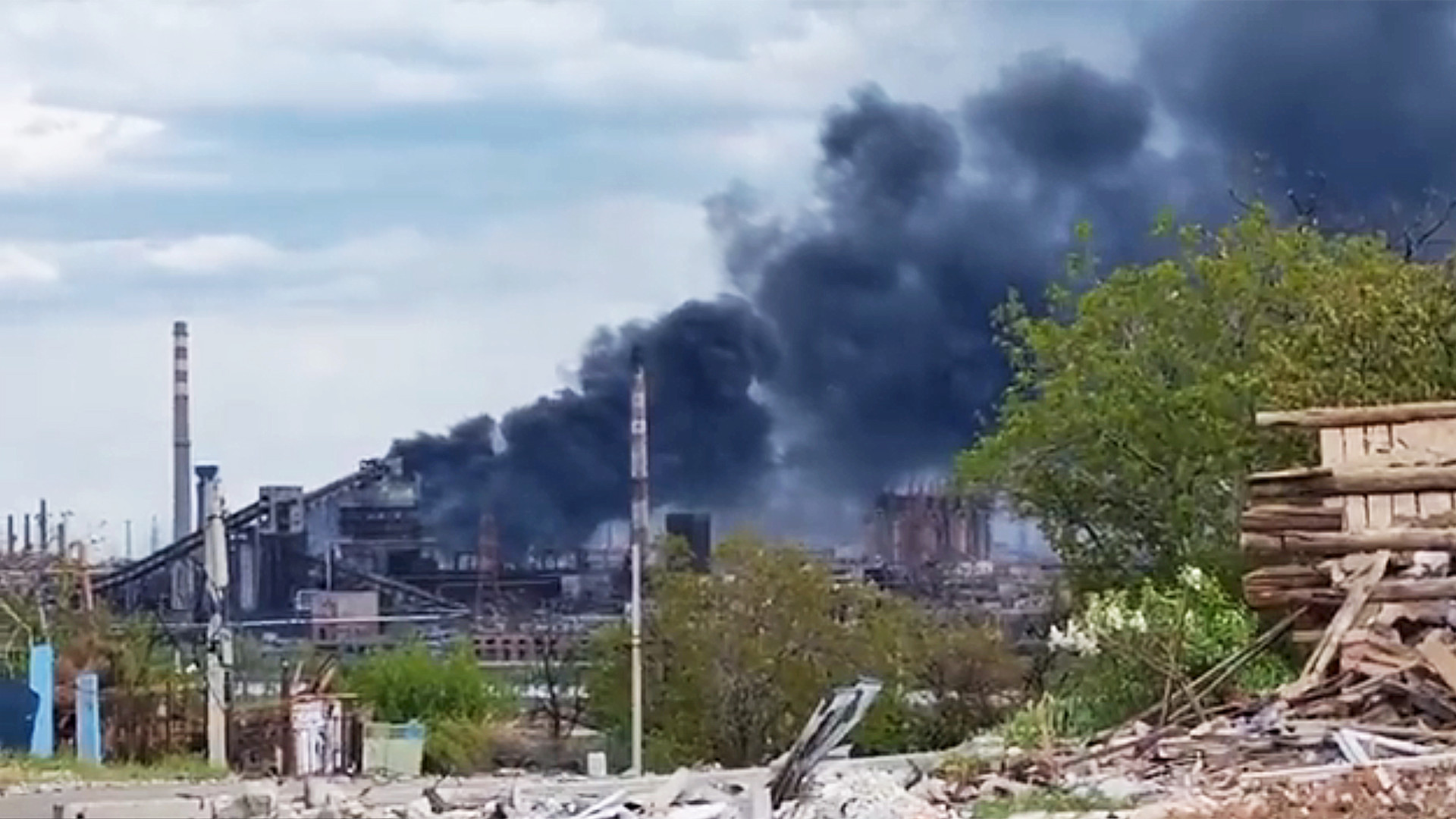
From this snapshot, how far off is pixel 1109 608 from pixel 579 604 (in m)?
37.1

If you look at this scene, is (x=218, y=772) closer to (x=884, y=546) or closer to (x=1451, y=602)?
(x=1451, y=602)

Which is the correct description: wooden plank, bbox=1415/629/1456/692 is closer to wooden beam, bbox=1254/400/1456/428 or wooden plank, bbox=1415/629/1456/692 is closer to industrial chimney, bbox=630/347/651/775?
wooden beam, bbox=1254/400/1456/428

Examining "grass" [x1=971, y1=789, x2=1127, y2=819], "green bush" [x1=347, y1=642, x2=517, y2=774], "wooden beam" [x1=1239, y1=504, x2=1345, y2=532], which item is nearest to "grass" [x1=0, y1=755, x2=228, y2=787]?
"wooden beam" [x1=1239, y1=504, x2=1345, y2=532]

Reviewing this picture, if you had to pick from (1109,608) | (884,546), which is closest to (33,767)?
(1109,608)

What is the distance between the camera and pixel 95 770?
1027 inches

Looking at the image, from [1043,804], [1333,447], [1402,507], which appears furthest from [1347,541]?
[1043,804]

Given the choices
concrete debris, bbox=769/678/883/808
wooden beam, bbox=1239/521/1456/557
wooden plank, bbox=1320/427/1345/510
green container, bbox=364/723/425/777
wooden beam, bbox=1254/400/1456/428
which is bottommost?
green container, bbox=364/723/425/777

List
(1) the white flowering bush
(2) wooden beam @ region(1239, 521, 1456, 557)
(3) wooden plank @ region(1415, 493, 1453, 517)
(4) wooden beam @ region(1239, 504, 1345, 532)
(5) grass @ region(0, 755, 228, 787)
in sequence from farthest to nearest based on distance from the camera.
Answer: (5) grass @ region(0, 755, 228, 787) < (1) the white flowering bush < (4) wooden beam @ region(1239, 504, 1345, 532) < (3) wooden plank @ region(1415, 493, 1453, 517) < (2) wooden beam @ region(1239, 521, 1456, 557)

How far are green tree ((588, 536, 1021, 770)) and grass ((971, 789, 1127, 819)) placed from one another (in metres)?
28.3

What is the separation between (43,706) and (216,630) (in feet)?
7.34

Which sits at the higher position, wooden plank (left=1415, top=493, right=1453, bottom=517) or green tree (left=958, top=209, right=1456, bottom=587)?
green tree (left=958, top=209, right=1456, bottom=587)

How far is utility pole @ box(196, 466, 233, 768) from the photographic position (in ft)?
102

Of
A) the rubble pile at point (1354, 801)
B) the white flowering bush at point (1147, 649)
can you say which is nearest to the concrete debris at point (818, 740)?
the rubble pile at point (1354, 801)

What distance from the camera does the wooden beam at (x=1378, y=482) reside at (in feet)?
62.1
